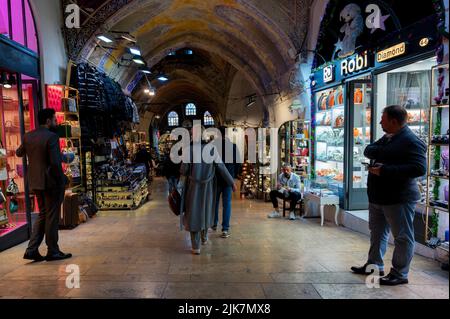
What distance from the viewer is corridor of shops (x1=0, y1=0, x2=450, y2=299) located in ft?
10.5

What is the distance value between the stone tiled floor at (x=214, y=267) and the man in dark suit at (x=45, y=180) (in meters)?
0.23

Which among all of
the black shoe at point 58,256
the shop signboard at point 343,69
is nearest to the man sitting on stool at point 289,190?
the shop signboard at point 343,69

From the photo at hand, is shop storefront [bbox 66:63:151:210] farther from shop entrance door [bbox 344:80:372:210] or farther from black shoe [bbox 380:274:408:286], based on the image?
black shoe [bbox 380:274:408:286]

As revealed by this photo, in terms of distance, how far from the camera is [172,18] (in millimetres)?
9602

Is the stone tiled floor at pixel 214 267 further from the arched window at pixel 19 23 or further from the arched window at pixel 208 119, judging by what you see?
the arched window at pixel 208 119

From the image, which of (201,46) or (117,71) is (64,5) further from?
(201,46)

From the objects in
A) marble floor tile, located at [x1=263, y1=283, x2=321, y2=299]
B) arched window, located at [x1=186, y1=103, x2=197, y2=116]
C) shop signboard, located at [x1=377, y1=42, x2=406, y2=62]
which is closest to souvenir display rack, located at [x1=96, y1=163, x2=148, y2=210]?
marble floor tile, located at [x1=263, y1=283, x2=321, y2=299]

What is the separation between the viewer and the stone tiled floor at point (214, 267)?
304cm

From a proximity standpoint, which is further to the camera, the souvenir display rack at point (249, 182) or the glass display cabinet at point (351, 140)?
the souvenir display rack at point (249, 182)

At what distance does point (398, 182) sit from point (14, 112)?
5195mm

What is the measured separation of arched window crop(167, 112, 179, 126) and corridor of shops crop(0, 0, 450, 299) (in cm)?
2631

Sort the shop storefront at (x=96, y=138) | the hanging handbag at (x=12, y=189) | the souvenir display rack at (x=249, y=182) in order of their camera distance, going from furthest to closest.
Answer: the souvenir display rack at (x=249, y=182) → the shop storefront at (x=96, y=138) → the hanging handbag at (x=12, y=189)

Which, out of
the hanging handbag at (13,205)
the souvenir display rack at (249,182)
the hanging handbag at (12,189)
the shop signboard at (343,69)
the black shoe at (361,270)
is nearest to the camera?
the black shoe at (361,270)

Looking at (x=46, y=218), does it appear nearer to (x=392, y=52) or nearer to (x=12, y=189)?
(x=12, y=189)
